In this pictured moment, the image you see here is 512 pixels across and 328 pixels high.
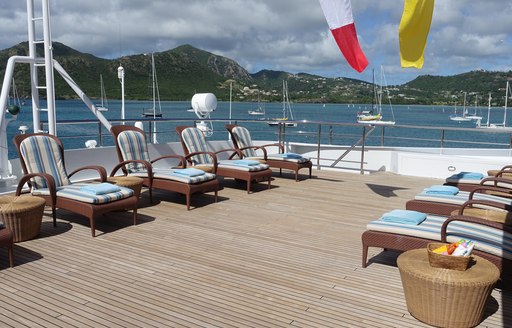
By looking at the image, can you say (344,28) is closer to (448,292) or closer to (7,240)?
(448,292)

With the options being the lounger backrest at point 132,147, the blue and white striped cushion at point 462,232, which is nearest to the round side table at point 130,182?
the lounger backrest at point 132,147

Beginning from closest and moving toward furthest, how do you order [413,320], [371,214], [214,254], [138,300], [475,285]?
1. [475,285]
2. [413,320]
3. [138,300]
4. [214,254]
5. [371,214]

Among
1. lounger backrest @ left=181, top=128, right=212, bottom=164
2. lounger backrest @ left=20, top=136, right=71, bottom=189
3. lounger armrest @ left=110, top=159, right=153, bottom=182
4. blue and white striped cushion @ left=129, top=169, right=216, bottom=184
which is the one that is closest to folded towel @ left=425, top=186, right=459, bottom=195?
blue and white striped cushion @ left=129, top=169, right=216, bottom=184

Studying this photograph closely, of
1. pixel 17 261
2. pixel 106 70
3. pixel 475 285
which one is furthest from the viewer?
pixel 106 70

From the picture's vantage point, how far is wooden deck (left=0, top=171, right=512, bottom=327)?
2.91m

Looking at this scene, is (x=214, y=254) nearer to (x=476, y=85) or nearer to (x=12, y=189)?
(x=12, y=189)

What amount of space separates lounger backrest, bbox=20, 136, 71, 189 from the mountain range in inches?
1607

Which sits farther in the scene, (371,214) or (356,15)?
(371,214)

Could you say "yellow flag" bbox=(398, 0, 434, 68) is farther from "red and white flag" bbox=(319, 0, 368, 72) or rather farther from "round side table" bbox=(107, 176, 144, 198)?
"round side table" bbox=(107, 176, 144, 198)

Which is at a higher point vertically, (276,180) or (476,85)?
(476,85)

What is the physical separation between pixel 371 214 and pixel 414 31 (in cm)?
254

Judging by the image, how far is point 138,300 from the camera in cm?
312

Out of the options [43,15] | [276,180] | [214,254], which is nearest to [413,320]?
[214,254]

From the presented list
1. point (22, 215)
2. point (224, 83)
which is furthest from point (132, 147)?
point (224, 83)
